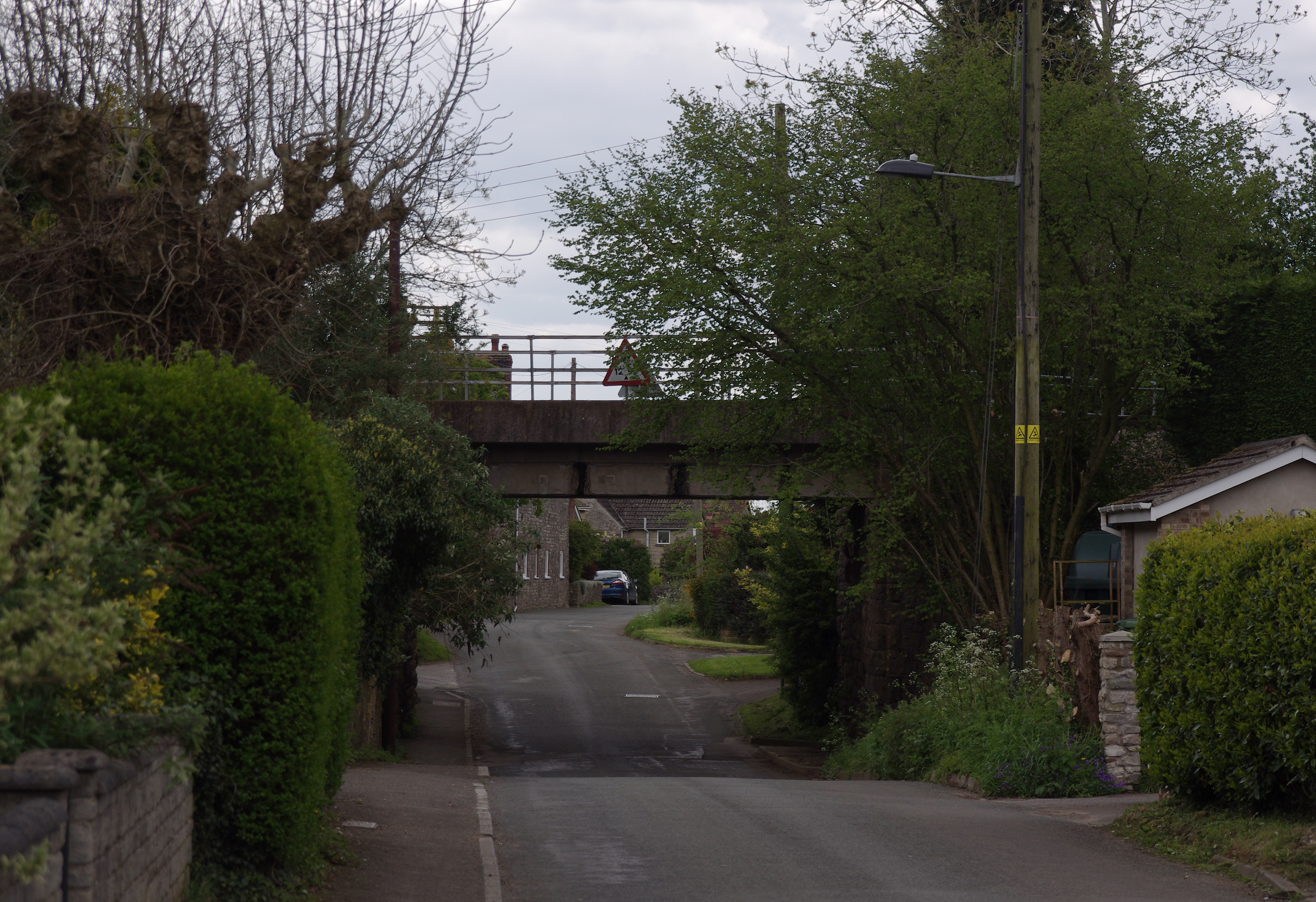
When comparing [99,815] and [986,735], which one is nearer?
[99,815]

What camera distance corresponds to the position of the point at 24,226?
1198cm

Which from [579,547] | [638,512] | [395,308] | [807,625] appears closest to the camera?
[395,308]

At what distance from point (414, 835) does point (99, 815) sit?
6.16 metres

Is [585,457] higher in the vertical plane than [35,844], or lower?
higher

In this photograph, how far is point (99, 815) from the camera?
4.65 meters

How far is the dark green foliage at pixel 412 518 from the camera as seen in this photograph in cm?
1582

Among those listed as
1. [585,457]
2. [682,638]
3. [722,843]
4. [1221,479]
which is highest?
[585,457]

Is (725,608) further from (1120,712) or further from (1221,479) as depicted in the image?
(1120,712)

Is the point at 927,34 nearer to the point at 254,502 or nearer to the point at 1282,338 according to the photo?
the point at 1282,338

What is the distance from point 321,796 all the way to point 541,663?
3292 cm

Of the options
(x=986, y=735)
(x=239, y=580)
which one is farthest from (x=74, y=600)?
(x=986, y=735)

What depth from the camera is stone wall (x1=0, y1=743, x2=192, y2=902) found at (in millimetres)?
4332

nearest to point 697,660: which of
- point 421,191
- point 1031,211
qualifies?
point 1031,211

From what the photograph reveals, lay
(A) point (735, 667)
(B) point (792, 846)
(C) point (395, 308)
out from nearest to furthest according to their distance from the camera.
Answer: (B) point (792, 846), (C) point (395, 308), (A) point (735, 667)
